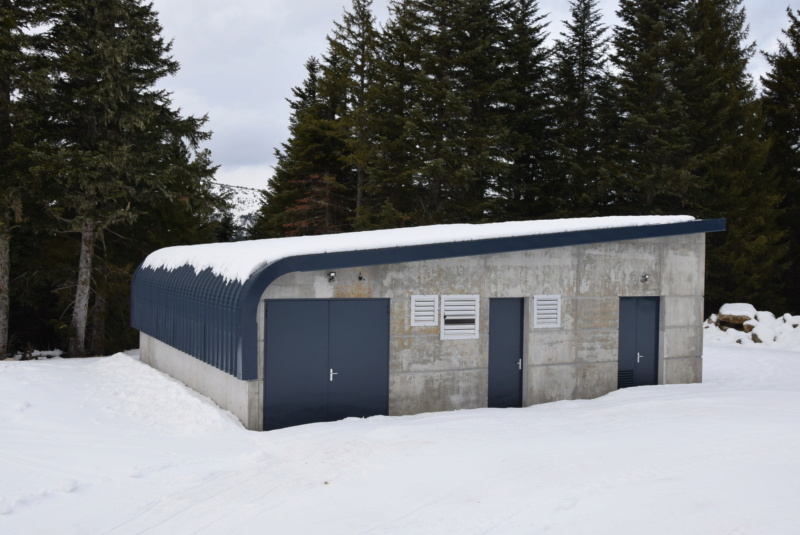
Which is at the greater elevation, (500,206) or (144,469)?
(500,206)

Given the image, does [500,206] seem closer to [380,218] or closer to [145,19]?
[380,218]

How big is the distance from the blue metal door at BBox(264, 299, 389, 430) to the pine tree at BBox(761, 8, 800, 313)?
95.3ft

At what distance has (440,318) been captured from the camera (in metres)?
12.4

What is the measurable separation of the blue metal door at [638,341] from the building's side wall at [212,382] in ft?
26.5

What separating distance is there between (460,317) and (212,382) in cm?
509

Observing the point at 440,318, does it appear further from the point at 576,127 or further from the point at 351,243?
the point at 576,127

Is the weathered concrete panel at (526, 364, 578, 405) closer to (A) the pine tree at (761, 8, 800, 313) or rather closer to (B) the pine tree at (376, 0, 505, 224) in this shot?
(B) the pine tree at (376, 0, 505, 224)

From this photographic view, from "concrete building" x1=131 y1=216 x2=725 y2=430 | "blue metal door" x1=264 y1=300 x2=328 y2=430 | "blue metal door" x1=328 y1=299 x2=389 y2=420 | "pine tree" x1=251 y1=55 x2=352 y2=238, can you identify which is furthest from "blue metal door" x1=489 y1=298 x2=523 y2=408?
"pine tree" x1=251 y1=55 x2=352 y2=238

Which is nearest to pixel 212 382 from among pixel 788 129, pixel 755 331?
pixel 755 331

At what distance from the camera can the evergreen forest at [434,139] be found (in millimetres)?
21641

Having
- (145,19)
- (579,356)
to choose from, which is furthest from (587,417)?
(145,19)

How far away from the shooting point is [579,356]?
44.8 ft

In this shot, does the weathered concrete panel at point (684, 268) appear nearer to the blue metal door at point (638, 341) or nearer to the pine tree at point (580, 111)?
the blue metal door at point (638, 341)

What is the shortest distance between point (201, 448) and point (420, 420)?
12.4ft
